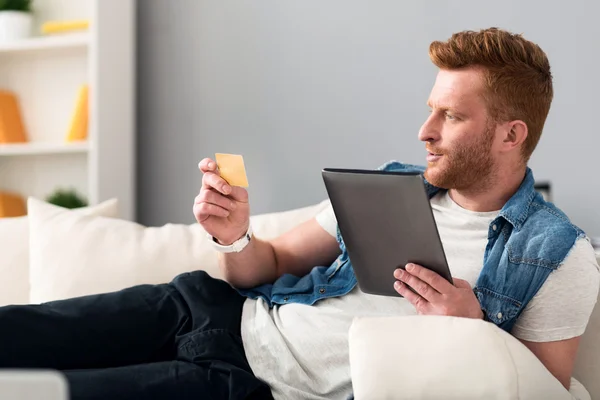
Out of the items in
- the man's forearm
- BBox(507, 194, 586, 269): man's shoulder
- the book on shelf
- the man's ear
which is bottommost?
the man's forearm

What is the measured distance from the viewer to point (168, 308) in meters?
1.74

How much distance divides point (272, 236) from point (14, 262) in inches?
27.1

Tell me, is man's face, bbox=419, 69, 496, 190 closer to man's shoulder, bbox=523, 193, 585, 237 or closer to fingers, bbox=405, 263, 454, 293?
man's shoulder, bbox=523, 193, 585, 237

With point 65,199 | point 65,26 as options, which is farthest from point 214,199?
point 65,26

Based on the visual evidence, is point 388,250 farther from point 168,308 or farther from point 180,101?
point 180,101

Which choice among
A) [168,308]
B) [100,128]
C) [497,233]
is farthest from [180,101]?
[497,233]

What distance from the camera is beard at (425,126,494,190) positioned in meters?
1.72

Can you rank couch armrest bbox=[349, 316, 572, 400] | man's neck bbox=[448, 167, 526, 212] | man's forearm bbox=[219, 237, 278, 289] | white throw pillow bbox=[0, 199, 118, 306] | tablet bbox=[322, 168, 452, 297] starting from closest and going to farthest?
1. couch armrest bbox=[349, 316, 572, 400]
2. tablet bbox=[322, 168, 452, 297]
3. man's neck bbox=[448, 167, 526, 212]
4. man's forearm bbox=[219, 237, 278, 289]
5. white throw pillow bbox=[0, 199, 118, 306]

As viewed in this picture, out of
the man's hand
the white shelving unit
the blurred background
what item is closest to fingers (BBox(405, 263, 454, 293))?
the man's hand

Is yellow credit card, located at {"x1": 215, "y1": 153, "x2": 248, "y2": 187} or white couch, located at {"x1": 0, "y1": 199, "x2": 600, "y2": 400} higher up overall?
yellow credit card, located at {"x1": 215, "y1": 153, "x2": 248, "y2": 187}

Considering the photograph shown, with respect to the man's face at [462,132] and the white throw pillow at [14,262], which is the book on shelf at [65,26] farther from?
the man's face at [462,132]

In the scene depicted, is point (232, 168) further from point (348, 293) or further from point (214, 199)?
Answer: point (348, 293)

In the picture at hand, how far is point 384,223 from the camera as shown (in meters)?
1.48

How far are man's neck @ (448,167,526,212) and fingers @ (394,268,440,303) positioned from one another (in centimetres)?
36
